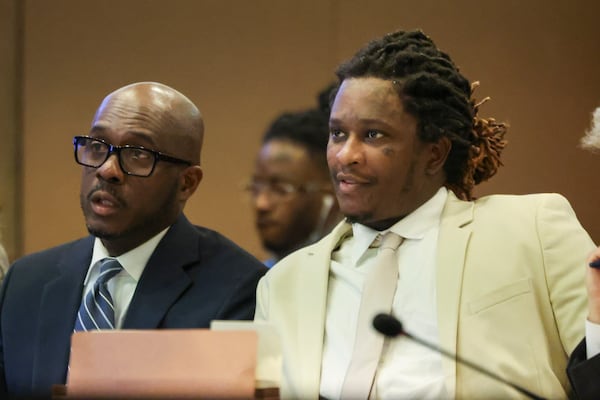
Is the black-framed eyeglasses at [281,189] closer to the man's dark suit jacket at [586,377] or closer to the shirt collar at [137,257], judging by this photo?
the shirt collar at [137,257]

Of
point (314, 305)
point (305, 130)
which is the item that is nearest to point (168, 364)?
point (314, 305)

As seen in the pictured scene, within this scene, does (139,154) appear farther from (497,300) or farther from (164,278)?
(497,300)

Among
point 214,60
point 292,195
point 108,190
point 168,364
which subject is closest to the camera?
point 168,364

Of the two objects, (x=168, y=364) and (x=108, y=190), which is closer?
(x=168, y=364)

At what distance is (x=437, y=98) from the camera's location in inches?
88.2

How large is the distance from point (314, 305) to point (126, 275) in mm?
531

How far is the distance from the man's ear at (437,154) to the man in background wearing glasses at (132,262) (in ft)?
1.69

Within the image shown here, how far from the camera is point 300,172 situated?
330 centimetres

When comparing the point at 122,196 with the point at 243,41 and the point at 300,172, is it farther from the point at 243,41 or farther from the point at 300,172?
the point at 243,41

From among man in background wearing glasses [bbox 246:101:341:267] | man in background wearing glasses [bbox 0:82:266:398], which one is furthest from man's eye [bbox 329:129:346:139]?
man in background wearing glasses [bbox 246:101:341:267]

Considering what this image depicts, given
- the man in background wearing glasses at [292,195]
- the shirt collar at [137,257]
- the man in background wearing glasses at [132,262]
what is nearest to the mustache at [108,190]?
the man in background wearing glasses at [132,262]

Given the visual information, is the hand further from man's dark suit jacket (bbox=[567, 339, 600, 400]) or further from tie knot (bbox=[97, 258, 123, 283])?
tie knot (bbox=[97, 258, 123, 283])

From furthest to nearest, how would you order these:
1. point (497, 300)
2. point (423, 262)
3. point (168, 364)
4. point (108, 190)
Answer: point (108, 190)
point (423, 262)
point (497, 300)
point (168, 364)

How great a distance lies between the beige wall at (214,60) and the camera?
12.6 feet
